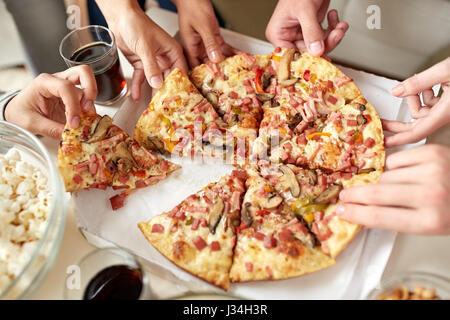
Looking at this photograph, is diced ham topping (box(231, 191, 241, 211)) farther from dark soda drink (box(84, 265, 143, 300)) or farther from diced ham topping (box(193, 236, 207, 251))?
dark soda drink (box(84, 265, 143, 300))

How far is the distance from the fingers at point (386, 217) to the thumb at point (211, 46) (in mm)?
1588

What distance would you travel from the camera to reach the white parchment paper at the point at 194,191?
Result: 2.10 metres

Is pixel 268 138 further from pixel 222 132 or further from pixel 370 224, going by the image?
pixel 370 224

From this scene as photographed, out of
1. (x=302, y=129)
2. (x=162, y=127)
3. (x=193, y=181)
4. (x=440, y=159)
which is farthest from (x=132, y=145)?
(x=440, y=159)

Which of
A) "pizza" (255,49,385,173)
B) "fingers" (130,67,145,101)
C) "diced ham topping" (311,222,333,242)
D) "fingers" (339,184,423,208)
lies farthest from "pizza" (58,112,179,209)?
"fingers" (339,184,423,208)

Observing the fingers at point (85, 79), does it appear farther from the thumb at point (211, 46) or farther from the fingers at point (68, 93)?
the thumb at point (211, 46)

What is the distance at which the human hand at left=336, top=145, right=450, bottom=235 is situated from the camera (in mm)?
1859

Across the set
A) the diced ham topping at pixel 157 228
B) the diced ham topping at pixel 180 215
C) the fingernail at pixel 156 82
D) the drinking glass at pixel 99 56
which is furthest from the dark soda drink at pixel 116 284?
the drinking glass at pixel 99 56

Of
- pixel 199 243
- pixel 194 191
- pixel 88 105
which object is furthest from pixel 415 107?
pixel 88 105

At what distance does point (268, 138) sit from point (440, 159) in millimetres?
1116

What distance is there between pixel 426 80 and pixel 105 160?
221 centimetres

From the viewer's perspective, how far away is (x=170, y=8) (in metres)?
4.24

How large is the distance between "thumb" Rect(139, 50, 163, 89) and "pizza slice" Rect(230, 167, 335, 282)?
42.9 inches

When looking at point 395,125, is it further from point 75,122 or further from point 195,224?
point 75,122
